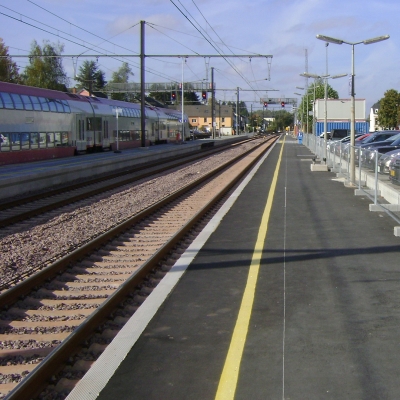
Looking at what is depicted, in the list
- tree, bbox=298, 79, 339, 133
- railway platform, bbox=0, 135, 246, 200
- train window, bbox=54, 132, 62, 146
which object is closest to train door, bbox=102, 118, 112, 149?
railway platform, bbox=0, 135, 246, 200

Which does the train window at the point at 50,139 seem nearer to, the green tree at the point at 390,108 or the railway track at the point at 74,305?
the railway track at the point at 74,305

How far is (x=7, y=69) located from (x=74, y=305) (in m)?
75.5

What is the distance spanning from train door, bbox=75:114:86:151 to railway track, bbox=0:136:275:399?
2496 cm

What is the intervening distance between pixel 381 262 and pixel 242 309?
9.46 ft

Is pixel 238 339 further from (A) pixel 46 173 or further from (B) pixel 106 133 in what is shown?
(B) pixel 106 133

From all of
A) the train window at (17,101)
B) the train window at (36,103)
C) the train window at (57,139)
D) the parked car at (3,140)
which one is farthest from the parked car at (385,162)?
the train window at (57,139)

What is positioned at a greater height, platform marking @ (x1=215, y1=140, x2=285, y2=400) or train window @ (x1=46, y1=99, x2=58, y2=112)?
train window @ (x1=46, y1=99, x2=58, y2=112)

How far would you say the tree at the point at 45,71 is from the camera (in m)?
89.1

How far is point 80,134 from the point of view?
37.1 metres

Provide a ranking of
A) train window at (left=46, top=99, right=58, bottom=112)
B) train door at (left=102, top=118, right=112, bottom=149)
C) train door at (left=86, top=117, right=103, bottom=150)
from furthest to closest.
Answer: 1. train door at (left=102, top=118, right=112, bottom=149)
2. train door at (left=86, top=117, right=103, bottom=150)
3. train window at (left=46, top=99, right=58, bottom=112)

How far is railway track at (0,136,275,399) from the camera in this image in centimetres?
505

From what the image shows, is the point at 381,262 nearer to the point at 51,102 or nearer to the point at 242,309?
the point at 242,309

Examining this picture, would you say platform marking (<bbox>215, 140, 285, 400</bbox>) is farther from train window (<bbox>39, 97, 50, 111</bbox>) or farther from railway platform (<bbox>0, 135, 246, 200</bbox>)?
train window (<bbox>39, 97, 50, 111</bbox>)

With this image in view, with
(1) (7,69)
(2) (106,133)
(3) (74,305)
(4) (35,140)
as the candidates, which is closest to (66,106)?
(4) (35,140)
